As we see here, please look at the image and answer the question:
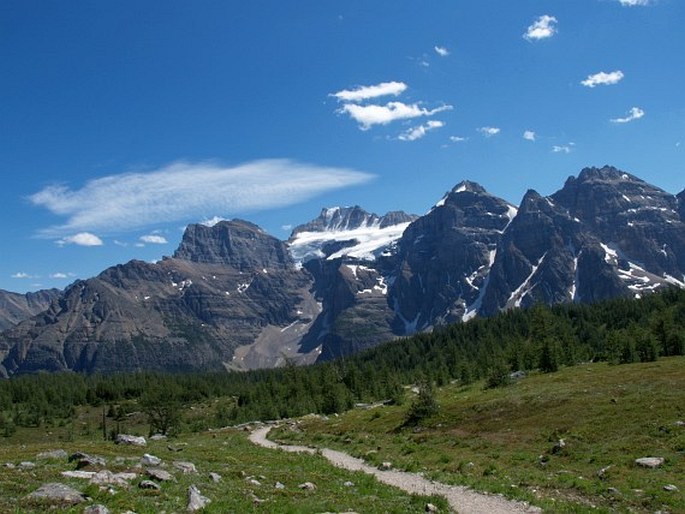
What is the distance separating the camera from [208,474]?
101 ft

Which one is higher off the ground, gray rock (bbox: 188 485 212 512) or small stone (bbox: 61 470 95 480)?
small stone (bbox: 61 470 95 480)

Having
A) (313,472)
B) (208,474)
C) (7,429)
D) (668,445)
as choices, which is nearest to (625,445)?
(668,445)

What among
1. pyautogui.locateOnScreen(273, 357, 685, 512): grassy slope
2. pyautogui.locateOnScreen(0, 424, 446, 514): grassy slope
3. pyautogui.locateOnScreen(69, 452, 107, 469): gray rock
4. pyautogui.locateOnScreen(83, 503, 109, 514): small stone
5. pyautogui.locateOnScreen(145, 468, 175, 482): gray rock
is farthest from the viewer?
pyautogui.locateOnScreen(69, 452, 107, 469): gray rock

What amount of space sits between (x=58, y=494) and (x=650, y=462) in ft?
104

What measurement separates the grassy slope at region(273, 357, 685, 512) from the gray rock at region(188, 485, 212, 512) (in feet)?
51.7

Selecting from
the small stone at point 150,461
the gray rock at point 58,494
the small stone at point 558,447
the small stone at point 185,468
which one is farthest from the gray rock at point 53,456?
the small stone at point 558,447

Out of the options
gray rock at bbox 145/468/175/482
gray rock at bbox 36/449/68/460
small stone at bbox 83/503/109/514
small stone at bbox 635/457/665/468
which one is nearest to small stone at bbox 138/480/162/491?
gray rock at bbox 145/468/175/482

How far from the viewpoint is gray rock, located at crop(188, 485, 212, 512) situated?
21.7 meters

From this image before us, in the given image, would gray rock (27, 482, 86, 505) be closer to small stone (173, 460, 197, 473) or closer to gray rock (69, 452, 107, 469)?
gray rock (69, 452, 107, 469)

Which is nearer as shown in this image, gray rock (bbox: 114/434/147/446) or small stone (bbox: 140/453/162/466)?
small stone (bbox: 140/453/162/466)

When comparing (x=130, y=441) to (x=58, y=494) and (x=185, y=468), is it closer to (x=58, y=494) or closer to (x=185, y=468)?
(x=185, y=468)

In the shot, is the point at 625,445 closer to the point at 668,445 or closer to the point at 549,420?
the point at 668,445

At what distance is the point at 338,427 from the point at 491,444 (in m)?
33.9

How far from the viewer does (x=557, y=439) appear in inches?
1714
